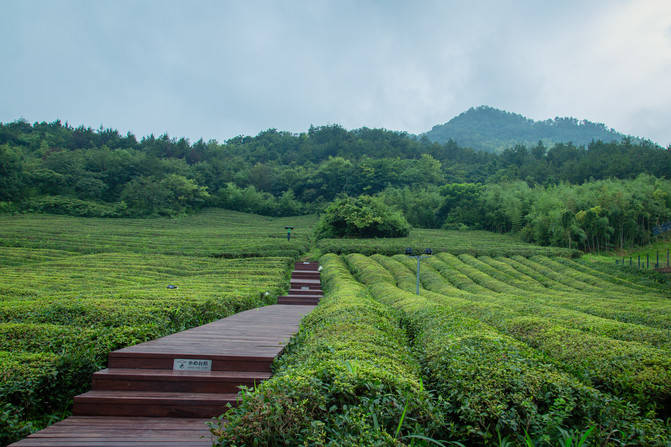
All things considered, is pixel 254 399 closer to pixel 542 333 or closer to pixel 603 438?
pixel 603 438

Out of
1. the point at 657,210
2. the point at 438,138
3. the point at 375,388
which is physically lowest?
the point at 375,388

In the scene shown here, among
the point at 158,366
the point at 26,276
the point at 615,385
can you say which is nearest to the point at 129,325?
the point at 158,366

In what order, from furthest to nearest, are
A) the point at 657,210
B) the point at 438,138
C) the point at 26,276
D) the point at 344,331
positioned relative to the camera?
the point at 438,138
the point at 657,210
the point at 26,276
the point at 344,331

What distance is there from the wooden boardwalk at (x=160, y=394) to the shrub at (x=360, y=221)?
25.3 metres

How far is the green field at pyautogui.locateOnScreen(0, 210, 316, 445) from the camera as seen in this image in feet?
9.57

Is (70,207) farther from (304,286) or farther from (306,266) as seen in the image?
(304,286)

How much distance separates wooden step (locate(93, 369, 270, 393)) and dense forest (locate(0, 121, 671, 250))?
98.8 ft

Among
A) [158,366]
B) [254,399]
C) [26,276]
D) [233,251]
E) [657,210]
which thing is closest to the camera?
[254,399]

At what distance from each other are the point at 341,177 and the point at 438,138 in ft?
329

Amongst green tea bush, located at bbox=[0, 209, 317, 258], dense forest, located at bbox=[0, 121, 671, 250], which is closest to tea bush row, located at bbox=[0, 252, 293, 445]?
green tea bush, located at bbox=[0, 209, 317, 258]

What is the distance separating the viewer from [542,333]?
438cm

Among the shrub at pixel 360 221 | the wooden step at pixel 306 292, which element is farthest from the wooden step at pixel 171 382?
the shrub at pixel 360 221

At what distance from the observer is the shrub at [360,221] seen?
29062mm

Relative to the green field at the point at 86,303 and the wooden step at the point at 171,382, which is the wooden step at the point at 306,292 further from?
the wooden step at the point at 171,382
